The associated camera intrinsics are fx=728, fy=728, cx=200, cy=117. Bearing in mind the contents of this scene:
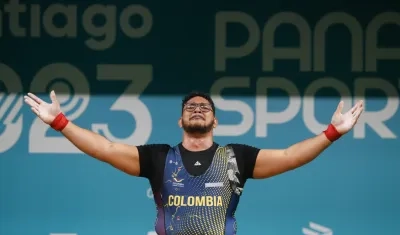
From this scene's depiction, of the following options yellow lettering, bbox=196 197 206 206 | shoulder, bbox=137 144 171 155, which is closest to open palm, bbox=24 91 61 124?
shoulder, bbox=137 144 171 155

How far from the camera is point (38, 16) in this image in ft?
15.6

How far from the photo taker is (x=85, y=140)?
337 cm

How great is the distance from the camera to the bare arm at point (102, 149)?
11.0ft

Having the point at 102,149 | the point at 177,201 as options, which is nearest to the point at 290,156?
the point at 177,201

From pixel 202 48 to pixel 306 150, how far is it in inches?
63.6

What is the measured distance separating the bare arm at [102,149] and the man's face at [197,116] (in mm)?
284

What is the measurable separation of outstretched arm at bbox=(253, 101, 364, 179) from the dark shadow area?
52.9 inches

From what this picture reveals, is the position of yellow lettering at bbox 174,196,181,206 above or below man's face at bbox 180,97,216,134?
below

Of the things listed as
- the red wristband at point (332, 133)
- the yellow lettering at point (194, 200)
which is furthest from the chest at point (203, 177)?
the red wristband at point (332, 133)

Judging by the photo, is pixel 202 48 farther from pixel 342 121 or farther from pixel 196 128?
pixel 342 121

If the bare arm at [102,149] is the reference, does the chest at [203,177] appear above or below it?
below

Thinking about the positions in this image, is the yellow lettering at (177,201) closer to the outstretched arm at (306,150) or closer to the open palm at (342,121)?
the outstretched arm at (306,150)

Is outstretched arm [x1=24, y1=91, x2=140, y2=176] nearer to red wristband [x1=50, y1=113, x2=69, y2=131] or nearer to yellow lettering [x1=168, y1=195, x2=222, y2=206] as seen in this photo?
red wristband [x1=50, y1=113, x2=69, y2=131]

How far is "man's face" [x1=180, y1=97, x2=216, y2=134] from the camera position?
3.44 metres
